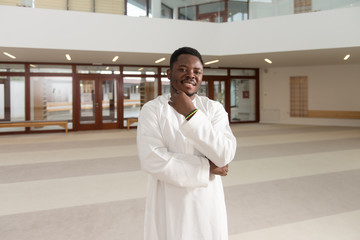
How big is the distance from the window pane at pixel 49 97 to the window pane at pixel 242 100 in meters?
8.45


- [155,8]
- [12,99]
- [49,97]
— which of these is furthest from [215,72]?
[12,99]

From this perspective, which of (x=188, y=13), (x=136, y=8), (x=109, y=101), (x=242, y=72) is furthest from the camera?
(x=242, y=72)

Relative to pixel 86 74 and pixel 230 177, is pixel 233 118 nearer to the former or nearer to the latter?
pixel 86 74

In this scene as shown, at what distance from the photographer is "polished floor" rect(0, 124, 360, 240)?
2828 millimetres

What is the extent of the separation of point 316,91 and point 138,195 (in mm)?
12967

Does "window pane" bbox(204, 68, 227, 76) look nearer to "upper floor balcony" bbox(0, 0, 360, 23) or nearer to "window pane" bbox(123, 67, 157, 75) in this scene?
"window pane" bbox(123, 67, 157, 75)

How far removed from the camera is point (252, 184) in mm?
4344

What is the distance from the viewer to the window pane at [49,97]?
11.8 meters

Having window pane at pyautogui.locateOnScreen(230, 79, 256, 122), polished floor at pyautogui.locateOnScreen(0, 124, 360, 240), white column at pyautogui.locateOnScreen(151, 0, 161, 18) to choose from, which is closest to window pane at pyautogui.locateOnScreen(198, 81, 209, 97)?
window pane at pyautogui.locateOnScreen(230, 79, 256, 122)

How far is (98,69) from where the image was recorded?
12.6 m

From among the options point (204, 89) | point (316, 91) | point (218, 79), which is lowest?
point (316, 91)

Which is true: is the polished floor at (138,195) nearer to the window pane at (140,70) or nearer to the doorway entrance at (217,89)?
the window pane at (140,70)

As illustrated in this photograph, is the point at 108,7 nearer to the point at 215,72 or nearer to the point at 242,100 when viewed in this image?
the point at 215,72

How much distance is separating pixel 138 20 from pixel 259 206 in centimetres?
785
